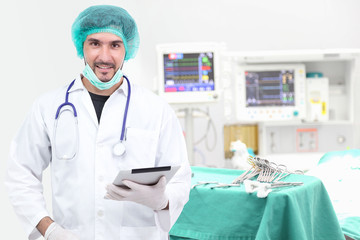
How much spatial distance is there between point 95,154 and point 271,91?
8.32 feet

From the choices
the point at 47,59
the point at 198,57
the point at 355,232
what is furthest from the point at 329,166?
the point at 47,59

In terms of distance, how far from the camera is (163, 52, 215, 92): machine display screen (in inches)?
131

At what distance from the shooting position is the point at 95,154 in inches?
54.8

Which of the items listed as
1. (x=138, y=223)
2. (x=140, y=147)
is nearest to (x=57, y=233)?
(x=138, y=223)

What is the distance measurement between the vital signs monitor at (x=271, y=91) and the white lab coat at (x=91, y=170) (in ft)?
7.53

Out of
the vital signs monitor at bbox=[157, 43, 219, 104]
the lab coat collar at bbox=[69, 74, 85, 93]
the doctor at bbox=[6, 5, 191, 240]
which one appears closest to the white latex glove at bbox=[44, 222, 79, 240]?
the doctor at bbox=[6, 5, 191, 240]

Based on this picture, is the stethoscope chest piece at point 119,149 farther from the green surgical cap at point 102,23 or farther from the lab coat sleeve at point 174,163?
the green surgical cap at point 102,23

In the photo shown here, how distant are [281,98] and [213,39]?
4.15 ft

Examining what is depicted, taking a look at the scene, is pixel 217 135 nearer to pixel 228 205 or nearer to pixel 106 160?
pixel 228 205

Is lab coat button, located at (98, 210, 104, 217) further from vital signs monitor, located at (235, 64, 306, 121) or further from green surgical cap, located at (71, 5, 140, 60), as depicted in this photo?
vital signs monitor, located at (235, 64, 306, 121)

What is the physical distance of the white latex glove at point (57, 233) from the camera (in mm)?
1309

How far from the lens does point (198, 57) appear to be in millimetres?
3316

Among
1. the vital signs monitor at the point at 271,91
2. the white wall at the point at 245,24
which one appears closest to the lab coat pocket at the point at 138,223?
the vital signs monitor at the point at 271,91

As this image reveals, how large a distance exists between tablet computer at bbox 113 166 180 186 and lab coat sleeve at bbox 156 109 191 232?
6.4 inches
